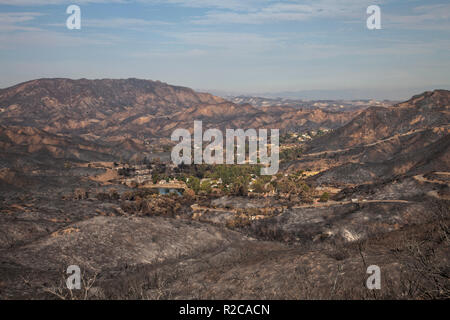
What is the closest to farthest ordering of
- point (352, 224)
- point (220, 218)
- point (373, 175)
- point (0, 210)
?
point (352, 224) < point (0, 210) < point (220, 218) < point (373, 175)

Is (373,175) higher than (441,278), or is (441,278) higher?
(441,278)

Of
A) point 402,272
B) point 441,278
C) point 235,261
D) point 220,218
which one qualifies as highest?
point 441,278

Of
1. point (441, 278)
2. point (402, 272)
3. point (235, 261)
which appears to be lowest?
point (235, 261)

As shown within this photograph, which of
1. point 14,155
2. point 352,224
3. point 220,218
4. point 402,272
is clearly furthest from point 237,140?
point 402,272

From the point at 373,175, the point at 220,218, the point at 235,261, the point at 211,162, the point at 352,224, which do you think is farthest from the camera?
the point at 211,162

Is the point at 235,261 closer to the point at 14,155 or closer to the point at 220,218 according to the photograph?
the point at 220,218

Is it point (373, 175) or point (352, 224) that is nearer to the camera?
point (352, 224)
